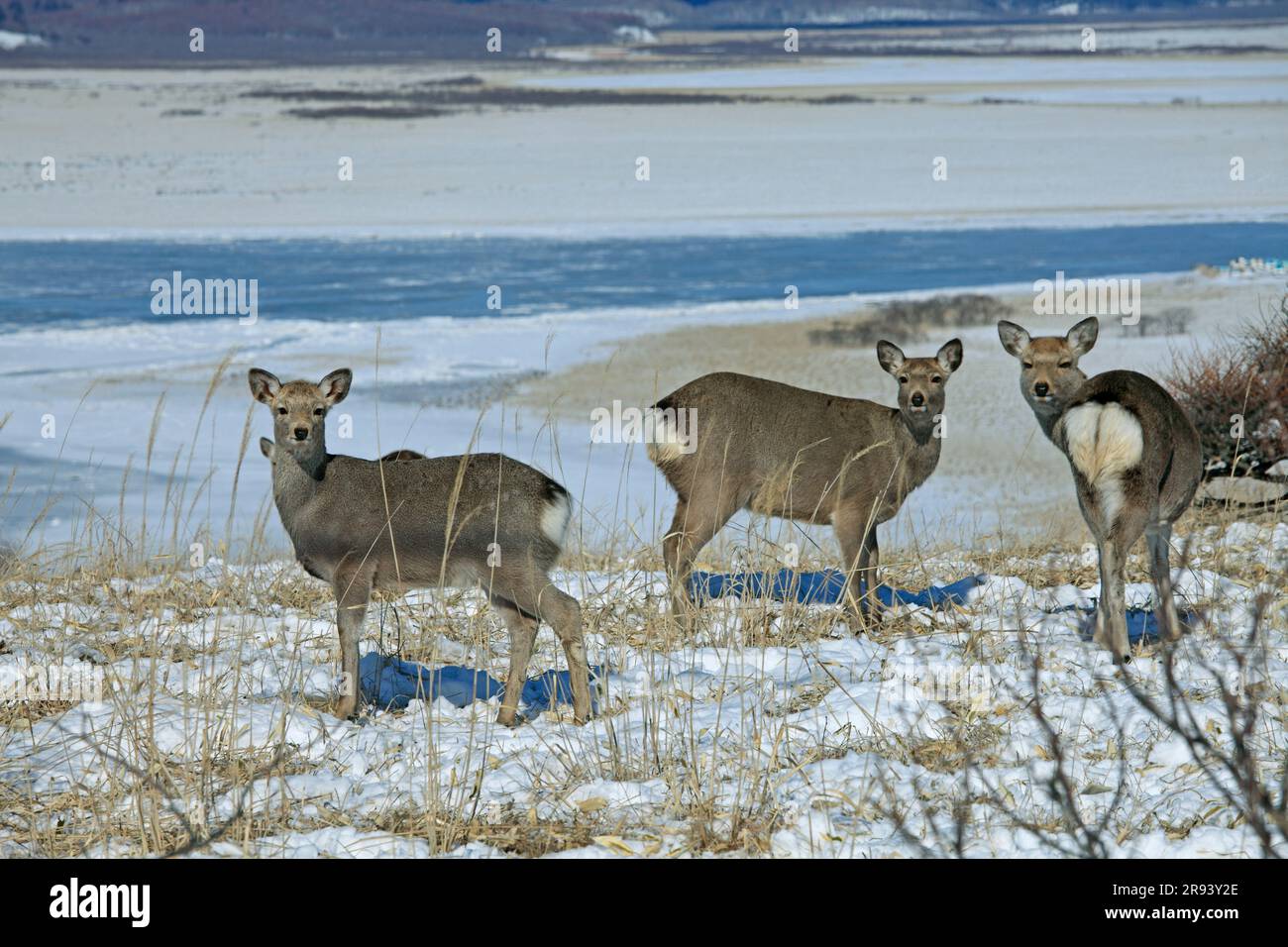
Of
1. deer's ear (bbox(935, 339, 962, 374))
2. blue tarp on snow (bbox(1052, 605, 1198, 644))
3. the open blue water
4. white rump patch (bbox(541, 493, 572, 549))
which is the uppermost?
the open blue water

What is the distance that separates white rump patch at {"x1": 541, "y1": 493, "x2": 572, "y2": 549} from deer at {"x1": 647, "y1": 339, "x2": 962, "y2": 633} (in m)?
1.99

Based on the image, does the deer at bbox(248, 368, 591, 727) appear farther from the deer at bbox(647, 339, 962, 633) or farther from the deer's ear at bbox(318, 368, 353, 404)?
the deer at bbox(647, 339, 962, 633)

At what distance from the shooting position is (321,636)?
308 inches

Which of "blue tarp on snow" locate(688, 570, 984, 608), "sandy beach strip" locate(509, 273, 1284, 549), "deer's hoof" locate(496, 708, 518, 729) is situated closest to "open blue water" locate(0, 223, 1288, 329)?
"sandy beach strip" locate(509, 273, 1284, 549)

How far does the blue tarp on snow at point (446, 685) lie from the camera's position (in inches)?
279

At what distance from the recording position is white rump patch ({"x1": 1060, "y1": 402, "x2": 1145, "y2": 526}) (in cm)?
728

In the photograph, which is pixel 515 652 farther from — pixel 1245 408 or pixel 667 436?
pixel 1245 408

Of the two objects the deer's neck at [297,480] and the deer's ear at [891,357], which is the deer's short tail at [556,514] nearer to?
the deer's neck at [297,480]

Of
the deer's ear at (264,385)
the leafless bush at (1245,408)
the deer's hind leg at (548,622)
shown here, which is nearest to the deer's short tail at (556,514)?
the deer's hind leg at (548,622)

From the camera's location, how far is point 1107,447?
730 centimetres

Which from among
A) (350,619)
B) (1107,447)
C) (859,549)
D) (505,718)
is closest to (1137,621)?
(1107,447)

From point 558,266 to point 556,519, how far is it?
70.1 ft
